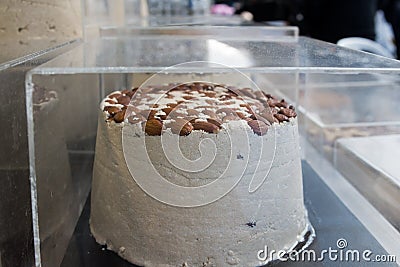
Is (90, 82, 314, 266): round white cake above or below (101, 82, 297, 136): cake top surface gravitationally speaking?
below

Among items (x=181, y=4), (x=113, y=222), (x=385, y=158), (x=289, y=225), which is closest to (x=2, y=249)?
(x=113, y=222)

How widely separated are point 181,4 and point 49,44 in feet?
4.79

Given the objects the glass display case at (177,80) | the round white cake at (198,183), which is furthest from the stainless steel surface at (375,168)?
the round white cake at (198,183)

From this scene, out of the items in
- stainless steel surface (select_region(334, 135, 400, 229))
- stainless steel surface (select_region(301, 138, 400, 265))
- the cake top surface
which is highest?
the cake top surface

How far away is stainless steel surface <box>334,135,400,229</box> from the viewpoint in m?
0.83

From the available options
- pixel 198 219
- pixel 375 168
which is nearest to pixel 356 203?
pixel 375 168

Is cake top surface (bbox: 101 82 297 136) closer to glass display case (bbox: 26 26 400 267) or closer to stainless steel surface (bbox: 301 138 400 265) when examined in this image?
glass display case (bbox: 26 26 400 267)

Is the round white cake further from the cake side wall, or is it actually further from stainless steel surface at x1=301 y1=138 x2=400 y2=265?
stainless steel surface at x1=301 y1=138 x2=400 y2=265

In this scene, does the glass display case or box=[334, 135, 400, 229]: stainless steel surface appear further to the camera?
box=[334, 135, 400, 229]: stainless steel surface

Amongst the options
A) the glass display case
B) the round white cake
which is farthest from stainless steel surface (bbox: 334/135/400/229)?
the round white cake

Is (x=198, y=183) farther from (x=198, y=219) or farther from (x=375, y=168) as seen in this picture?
(x=375, y=168)

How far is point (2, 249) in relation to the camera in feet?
1.97

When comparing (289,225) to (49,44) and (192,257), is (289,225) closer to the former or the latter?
(192,257)

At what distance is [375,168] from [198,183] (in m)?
0.41
